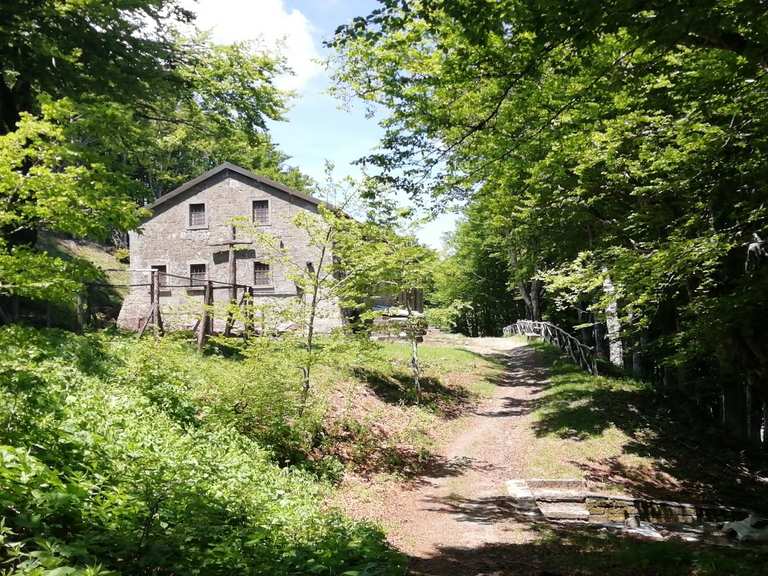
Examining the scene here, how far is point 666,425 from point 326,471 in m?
11.2

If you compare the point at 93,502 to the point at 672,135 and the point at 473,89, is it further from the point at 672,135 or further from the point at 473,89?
the point at 672,135

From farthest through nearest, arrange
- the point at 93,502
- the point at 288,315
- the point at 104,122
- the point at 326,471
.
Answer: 1. the point at 288,315
2. the point at 326,471
3. the point at 104,122
4. the point at 93,502

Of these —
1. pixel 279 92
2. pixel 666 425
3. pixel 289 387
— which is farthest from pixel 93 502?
pixel 666 425

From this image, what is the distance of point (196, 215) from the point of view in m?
29.3

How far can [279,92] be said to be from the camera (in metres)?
17.7

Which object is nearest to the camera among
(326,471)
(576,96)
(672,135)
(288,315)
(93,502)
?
(93,502)

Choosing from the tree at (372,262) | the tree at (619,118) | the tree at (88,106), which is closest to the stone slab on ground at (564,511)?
the tree at (619,118)

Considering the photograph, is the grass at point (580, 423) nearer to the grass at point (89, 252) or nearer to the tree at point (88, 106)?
the tree at point (88, 106)

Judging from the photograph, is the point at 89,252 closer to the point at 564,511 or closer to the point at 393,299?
the point at 393,299

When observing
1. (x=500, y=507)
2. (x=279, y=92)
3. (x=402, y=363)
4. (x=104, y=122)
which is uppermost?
(x=279, y=92)

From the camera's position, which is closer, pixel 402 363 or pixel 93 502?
pixel 93 502

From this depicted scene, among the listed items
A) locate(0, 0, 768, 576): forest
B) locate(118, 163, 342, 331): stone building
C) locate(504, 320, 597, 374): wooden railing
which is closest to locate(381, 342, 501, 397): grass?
locate(0, 0, 768, 576): forest

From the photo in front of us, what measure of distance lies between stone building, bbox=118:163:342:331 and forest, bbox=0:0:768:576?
33.7 ft

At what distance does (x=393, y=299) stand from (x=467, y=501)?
10.6m
